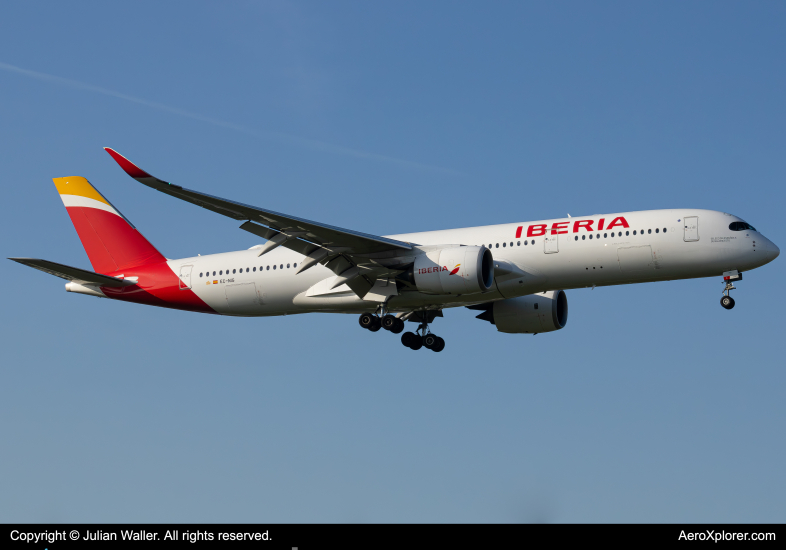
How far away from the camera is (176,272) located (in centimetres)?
3734

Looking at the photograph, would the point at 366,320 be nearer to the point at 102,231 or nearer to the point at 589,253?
the point at 589,253

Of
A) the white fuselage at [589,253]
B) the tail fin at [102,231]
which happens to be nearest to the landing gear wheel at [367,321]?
the white fuselage at [589,253]

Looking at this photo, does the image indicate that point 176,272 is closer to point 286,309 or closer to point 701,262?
point 286,309

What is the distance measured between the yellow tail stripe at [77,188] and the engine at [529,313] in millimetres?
17298

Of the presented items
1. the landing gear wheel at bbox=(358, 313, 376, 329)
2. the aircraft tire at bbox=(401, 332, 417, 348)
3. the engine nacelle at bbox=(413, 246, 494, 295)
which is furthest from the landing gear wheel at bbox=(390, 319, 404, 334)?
the aircraft tire at bbox=(401, 332, 417, 348)

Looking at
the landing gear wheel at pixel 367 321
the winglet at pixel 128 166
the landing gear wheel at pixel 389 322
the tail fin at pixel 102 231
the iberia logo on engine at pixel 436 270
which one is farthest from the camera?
the tail fin at pixel 102 231

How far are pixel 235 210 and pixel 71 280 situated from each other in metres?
12.3

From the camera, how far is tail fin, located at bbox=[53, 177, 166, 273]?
127 ft

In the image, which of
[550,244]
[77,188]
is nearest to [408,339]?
[550,244]

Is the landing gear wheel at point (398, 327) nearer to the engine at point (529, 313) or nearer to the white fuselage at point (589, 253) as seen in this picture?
the white fuselage at point (589, 253)

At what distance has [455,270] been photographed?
102 feet

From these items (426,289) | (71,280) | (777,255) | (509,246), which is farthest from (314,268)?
→ (777,255)

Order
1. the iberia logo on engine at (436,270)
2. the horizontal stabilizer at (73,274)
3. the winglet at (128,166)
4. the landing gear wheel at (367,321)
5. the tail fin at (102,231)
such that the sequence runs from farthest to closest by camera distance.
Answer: the tail fin at (102,231) < the landing gear wheel at (367,321) < the horizontal stabilizer at (73,274) < the iberia logo on engine at (436,270) < the winglet at (128,166)

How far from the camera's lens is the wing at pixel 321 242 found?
27.9m
